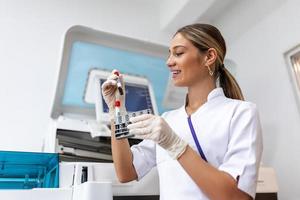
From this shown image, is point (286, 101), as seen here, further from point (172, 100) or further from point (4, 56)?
point (4, 56)

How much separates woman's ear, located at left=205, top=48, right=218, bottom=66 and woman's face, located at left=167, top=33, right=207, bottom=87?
2 centimetres

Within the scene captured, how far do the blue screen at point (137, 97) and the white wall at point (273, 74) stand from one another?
75 centimetres

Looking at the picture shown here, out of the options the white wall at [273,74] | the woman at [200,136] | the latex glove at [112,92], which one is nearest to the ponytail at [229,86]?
the woman at [200,136]

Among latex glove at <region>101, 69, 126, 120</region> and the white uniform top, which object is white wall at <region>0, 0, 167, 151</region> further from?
the white uniform top

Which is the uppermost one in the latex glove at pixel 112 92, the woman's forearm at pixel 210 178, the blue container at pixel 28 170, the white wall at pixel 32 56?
→ the white wall at pixel 32 56

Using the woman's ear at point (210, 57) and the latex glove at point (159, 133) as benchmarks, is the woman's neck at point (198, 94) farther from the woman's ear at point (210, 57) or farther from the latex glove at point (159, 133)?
the latex glove at point (159, 133)

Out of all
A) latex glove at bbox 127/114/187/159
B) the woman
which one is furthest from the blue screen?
latex glove at bbox 127/114/187/159

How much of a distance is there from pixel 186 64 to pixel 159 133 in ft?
1.15

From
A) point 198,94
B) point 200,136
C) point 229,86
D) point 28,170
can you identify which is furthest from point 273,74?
point 28,170

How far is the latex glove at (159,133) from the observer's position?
0.79 m

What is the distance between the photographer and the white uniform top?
83cm

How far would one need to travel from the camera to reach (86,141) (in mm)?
1285

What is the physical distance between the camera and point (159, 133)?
0.79 m

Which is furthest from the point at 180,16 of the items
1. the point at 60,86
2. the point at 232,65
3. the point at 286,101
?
the point at 60,86
